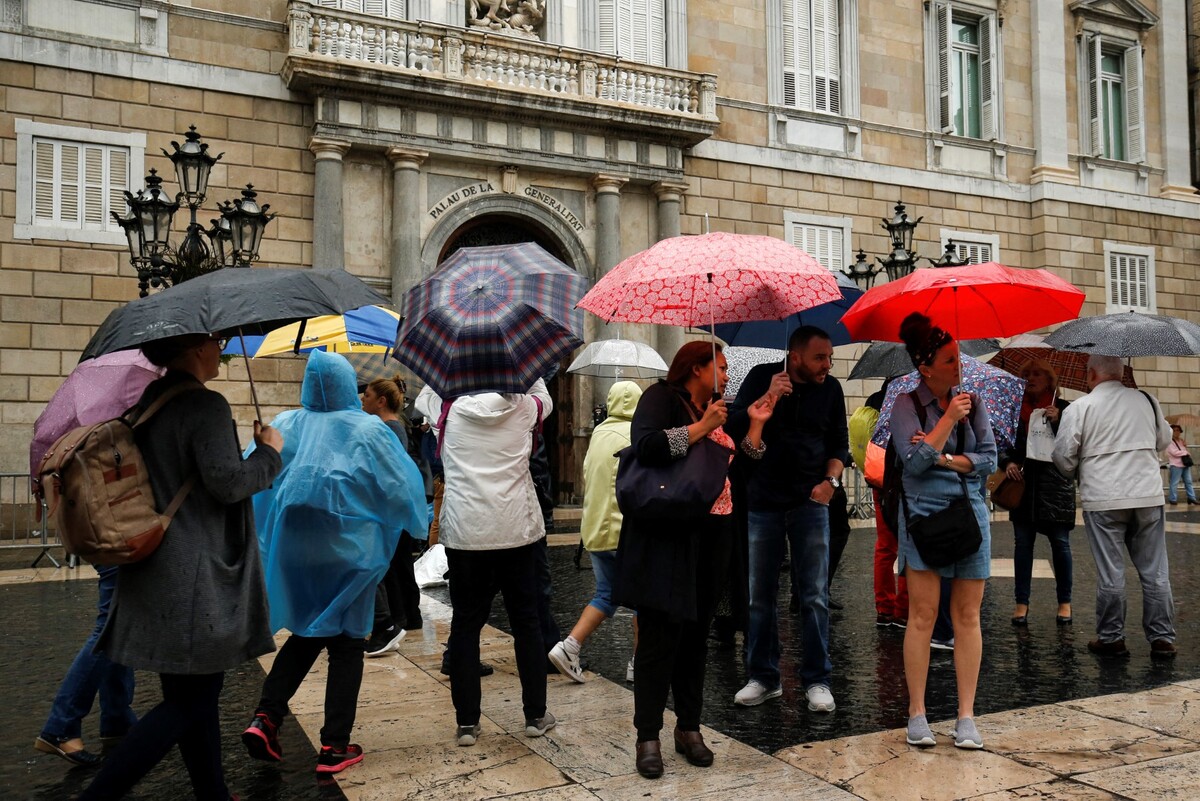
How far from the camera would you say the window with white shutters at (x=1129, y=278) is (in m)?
21.7

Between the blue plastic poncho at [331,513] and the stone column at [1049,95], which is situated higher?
the stone column at [1049,95]

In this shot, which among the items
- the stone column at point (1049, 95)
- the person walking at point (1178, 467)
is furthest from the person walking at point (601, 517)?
the stone column at point (1049, 95)

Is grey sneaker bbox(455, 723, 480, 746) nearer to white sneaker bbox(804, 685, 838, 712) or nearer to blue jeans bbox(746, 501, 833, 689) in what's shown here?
blue jeans bbox(746, 501, 833, 689)

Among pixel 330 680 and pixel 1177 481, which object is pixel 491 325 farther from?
pixel 1177 481

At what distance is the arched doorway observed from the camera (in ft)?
55.2

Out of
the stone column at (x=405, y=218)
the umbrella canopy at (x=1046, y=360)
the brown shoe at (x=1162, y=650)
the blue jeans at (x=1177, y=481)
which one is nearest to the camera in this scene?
the brown shoe at (x=1162, y=650)

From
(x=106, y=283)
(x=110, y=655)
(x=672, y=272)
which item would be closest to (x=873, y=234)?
(x=106, y=283)

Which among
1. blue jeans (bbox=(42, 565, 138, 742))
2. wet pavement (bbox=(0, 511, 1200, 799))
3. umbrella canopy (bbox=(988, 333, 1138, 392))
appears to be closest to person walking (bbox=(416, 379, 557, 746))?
wet pavement (bbox=(0, 511, 1200, 799))

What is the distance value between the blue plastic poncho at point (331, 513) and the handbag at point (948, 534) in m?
2.25

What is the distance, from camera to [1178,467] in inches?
798

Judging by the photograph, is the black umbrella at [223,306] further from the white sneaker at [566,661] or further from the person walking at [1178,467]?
the person walking at [1178,467]

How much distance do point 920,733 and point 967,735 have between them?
19cm

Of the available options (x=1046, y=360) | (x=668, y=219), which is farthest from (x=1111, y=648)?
(x=668, y=219)

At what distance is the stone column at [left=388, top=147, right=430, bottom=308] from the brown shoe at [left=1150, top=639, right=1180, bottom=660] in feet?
37.8
